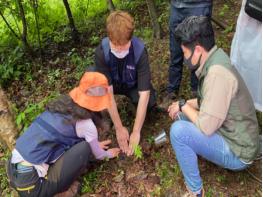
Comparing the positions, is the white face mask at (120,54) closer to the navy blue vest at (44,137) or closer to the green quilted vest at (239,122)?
the navy blue vest at (44,137)

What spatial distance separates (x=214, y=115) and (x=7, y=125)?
2640 mm

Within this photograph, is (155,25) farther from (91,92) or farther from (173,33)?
(91,92)

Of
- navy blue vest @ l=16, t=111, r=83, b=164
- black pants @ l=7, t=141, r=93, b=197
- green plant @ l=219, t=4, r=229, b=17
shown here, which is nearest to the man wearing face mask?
black pants @ l=7, t=141, r=93, b=197

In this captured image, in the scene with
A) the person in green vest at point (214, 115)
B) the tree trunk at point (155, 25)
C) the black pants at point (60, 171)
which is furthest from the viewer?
the tree trunk at point (155, 25)

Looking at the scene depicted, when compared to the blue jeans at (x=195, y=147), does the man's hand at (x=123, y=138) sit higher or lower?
lower

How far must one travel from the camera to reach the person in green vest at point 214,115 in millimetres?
2994

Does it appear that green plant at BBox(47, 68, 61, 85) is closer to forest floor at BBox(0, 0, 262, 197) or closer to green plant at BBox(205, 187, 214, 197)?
forest floor at BBox(0, 0, 262, 197)

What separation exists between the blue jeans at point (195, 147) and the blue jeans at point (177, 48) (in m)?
1.31

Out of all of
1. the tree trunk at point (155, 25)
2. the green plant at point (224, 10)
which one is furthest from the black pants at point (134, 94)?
the green plant at point (224, 10)

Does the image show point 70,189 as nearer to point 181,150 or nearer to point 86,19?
point 181,150

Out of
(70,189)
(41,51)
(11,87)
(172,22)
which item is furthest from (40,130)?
(41,51)

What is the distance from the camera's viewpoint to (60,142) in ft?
12.1

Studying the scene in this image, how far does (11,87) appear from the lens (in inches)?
241

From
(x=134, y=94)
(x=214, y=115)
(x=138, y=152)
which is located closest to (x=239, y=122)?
(x=214, y=115)
